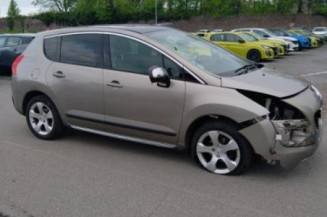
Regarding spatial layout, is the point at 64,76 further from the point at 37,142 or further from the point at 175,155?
the point at 175,155

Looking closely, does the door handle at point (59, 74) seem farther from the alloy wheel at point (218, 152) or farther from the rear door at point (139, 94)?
the alloy wheel at point (218, 152)

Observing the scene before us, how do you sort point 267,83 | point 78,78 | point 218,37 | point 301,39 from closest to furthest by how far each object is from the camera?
point 267,83 → point 78,78 → point 218,37 → point 301,39

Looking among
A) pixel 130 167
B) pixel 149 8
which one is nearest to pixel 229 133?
pixel 130 167

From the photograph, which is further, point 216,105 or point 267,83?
point 267,83

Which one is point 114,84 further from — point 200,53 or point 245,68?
point 245,68

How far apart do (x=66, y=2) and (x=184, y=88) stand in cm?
6815

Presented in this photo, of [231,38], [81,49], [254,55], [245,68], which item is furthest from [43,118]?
[231,38]

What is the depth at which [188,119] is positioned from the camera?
4266 mm

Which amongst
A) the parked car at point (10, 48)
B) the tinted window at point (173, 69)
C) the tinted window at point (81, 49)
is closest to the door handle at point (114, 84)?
the tinted window at point (81, 49)

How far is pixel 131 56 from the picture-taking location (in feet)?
15.4

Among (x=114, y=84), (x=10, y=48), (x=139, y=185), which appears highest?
(x=114, y=84)

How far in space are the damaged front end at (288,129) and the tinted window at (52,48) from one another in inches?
107

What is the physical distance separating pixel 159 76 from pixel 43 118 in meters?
2.21

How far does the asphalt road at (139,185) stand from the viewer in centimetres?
349
